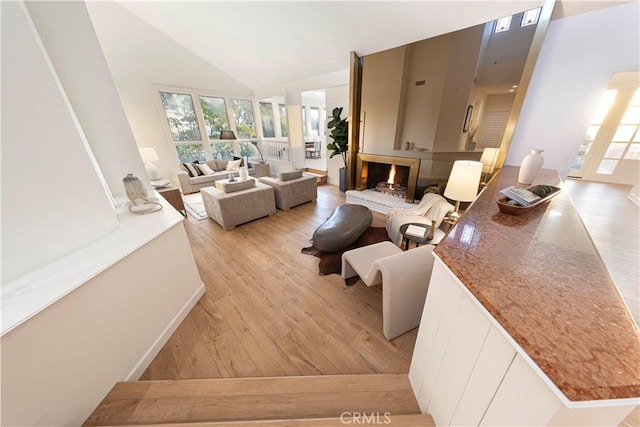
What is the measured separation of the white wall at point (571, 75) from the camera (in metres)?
1.92

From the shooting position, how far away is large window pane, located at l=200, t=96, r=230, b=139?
573cm

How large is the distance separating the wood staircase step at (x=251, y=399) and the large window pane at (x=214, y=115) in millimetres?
6201

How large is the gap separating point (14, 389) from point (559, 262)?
2.18 meters

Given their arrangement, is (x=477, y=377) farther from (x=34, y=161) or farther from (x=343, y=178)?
(x=343, y=178)

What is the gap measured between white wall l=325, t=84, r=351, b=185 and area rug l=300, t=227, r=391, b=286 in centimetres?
265

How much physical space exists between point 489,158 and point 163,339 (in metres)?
3.93

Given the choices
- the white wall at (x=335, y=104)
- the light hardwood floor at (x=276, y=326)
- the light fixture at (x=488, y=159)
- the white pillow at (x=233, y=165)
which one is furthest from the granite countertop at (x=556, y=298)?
the white pillow at (x=233, y=165)

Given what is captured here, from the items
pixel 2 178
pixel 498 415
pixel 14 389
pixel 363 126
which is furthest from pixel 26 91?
pixel 363 126

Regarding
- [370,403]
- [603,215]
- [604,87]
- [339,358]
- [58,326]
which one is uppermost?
[604,87]

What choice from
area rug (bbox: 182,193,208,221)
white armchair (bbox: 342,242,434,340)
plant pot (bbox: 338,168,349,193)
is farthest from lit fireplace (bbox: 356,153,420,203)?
area rug (bbox: 182,193,208,221)

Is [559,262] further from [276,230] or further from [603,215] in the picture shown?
[603,215]

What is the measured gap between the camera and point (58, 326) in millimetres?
954

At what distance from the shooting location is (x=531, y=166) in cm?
177

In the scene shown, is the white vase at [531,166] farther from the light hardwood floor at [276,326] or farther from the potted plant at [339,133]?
the potted plant at [339,133]
